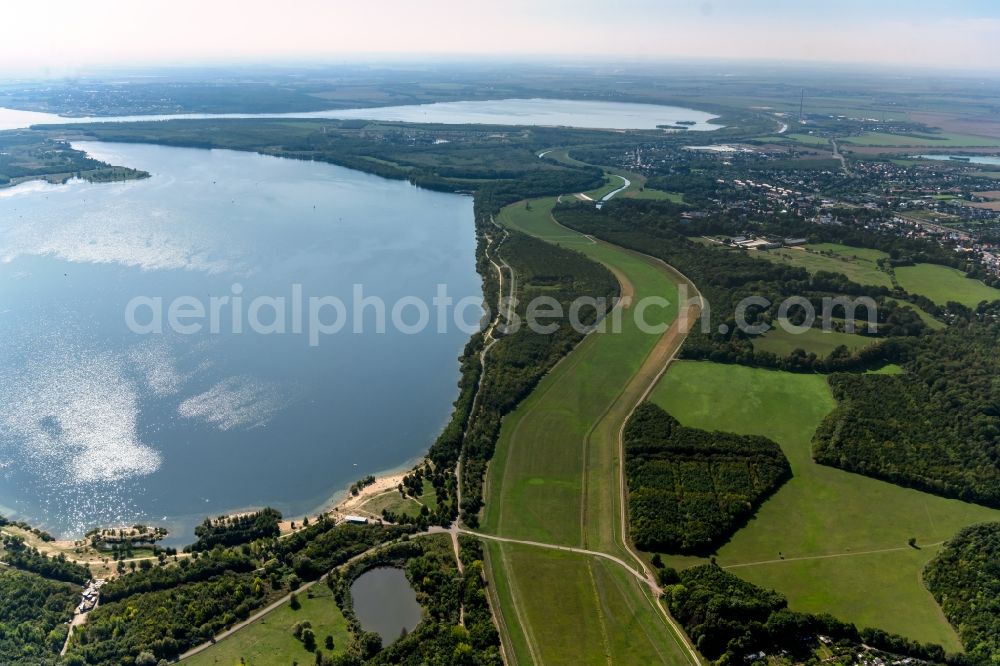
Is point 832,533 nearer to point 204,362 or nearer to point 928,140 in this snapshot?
point 204,362

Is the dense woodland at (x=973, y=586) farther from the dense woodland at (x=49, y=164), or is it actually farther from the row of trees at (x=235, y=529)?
the dense woodland at (x=49, y=164)

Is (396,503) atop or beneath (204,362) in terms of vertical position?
beneath

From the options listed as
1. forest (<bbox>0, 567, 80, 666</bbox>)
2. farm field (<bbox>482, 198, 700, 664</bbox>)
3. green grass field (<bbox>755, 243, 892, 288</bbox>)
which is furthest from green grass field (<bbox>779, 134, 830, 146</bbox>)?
forest (<bbox>0, 567, 80, 666</bbox>)

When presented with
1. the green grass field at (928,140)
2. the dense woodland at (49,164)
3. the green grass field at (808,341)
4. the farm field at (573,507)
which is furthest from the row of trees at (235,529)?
the green grass field at (928,140)

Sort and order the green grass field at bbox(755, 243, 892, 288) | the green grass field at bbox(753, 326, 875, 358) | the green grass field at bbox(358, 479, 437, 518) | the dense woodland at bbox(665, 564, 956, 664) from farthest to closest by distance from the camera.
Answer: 1. the green grass field at bbox(755, 243, 892, 288)
2. the green grass field at bbox(753, 326, 875, 358)
3. the green grass field at bbox(358, 479, 437, 518)
4. the dense woodland at bbox(665, 564, 956, 664)

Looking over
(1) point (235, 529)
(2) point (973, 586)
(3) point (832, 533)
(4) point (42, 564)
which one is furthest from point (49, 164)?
(2) point (973, 586)

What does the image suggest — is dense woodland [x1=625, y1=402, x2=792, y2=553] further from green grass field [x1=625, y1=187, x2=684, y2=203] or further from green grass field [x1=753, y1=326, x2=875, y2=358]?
green grass field [x1=625, y1=187, x2=684, y2=203]
